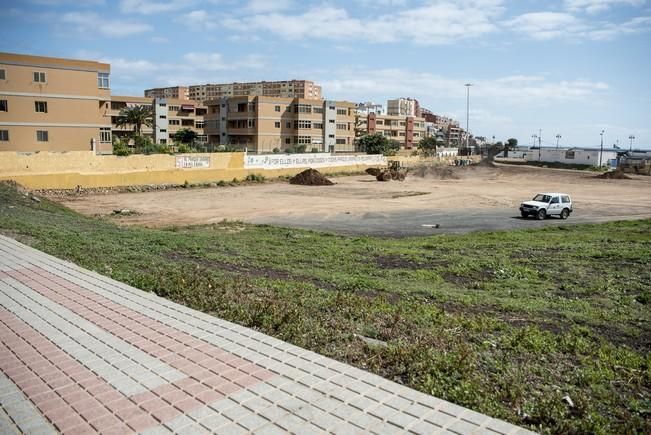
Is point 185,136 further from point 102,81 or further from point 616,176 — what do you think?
point 616,176

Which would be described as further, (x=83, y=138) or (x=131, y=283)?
(x=83, y=138)

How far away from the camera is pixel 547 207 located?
105 feet

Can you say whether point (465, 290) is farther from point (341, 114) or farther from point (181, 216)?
point (341, 114)

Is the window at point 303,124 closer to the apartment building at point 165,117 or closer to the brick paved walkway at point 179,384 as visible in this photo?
the apartment building at point 165,117

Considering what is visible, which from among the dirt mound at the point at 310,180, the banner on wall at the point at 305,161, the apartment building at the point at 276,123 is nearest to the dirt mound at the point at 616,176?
the banner on wall at the point at 305,161

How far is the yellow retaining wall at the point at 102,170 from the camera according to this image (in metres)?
37.8

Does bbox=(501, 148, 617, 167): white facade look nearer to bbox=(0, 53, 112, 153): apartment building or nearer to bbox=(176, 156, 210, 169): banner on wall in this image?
bbox=(176, 156, 210, 169): banner on wall

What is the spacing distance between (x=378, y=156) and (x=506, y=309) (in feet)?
226

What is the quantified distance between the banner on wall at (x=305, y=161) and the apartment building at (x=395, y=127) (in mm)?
56342

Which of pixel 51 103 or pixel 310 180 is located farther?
pixel 310 180

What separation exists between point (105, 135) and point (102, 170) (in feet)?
38.6

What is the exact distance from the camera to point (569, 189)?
57938 millimetres

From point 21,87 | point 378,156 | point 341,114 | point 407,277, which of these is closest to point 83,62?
point 21,87

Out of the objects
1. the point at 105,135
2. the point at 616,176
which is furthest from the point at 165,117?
the point at 616,176
